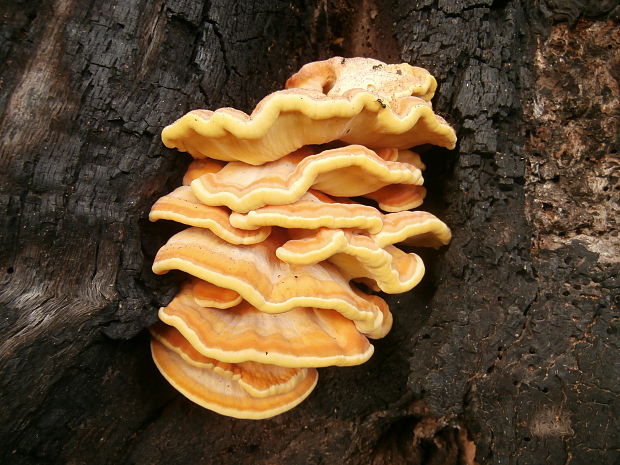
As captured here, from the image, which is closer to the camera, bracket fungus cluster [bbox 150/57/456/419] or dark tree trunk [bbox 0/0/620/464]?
bracket fungus cluster [bbox 150/57/456/419]

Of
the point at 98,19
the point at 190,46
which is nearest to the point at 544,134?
the point at 190,46

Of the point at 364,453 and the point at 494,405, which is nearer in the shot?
the point at 494,405

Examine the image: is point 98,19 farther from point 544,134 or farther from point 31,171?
point 544,134

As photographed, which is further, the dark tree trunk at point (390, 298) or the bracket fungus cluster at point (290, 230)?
the dark tree trunk at point (390, 298)

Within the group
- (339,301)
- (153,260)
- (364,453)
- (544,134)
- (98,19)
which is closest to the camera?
(339,301)
